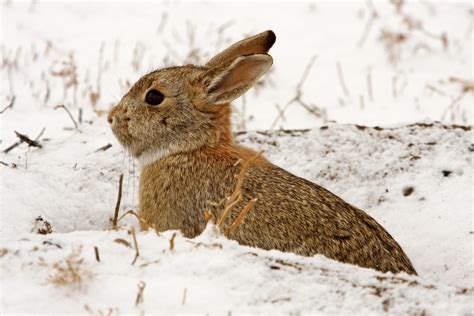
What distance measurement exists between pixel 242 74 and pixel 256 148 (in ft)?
3.74

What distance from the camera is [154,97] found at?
536 cm

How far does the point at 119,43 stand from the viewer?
9.65 m

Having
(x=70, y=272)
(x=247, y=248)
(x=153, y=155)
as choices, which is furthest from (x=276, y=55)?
(x=70, y=272)

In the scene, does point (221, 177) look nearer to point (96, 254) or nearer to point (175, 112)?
point (175, 112)

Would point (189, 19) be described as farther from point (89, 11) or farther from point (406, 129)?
point (406, 129)

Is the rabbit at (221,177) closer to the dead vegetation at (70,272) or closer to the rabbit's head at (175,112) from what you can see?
the rabbit's head at (175,112)

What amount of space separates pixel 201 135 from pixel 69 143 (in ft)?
4.58

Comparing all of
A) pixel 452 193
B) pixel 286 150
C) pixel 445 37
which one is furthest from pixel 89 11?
pixel 452 193

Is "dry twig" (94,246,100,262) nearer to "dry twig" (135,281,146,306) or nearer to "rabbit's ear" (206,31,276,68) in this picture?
"dry twig" (135,281,146,306)

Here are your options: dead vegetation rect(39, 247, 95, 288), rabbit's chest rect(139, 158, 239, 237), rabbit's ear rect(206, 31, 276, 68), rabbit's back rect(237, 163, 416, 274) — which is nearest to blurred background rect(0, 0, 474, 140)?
rabbit's ear rect(206, 31, 276, 68)

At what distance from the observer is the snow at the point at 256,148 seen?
10.9ft

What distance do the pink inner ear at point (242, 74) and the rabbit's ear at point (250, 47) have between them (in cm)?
26

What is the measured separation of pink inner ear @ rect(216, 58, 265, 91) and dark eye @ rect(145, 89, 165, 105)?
1.28ft

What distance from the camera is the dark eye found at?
17.6ft
